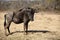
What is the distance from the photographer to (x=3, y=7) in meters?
20.3

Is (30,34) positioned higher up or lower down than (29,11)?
lower down

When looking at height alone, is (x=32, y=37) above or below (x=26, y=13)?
below

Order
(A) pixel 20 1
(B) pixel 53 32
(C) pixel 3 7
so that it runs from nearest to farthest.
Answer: (B) pixel 53 32 < (C) pixel 3 7 < (A) pixel 20 1

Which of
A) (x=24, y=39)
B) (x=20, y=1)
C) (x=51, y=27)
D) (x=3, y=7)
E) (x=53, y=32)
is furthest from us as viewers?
(x=20, y=1)

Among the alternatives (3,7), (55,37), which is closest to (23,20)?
(55,37)

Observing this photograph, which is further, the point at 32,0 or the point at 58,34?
the point at 32,0

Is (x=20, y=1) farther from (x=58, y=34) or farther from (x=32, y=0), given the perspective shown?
(x=58, y=34)

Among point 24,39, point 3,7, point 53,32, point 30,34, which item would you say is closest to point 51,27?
point 53,32

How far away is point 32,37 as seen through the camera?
9070 mm

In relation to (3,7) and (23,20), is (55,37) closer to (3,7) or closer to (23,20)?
(23,20)

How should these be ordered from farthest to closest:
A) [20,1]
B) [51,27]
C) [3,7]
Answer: [20,1] < [3,7] < [51,27]

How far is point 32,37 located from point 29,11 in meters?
1.28

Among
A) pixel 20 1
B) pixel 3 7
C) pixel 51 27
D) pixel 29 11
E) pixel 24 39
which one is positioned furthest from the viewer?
pixel 20 1

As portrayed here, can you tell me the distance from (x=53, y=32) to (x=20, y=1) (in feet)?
39.3
